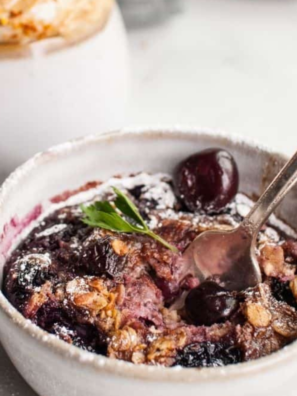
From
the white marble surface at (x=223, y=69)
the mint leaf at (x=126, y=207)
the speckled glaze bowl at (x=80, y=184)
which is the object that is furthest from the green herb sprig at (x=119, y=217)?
the white marble surface at (x=223, y=69)

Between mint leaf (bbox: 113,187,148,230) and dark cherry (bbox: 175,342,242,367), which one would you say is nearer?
dark cherry (bbox: 175,342,242,367)

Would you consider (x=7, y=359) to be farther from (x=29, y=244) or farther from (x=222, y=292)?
(x=222, y=292)

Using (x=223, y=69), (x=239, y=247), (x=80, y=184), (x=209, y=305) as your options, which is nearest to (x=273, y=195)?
(x=239, y=247)

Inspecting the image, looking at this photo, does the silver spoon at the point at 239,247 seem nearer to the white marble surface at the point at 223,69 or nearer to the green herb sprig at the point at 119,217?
the green herb sprig at the point at 119,217

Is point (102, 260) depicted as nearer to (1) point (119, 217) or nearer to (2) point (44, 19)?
(1) point (119, 217)

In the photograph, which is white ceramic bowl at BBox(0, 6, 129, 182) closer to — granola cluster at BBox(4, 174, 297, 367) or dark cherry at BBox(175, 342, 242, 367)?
granola cluster at BBox(4, 174, 297, 367)

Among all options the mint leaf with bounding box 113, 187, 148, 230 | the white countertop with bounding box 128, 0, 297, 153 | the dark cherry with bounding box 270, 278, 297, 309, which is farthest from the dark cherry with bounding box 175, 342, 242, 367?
the white countertop with bounding box 128, 0, 297, 153
